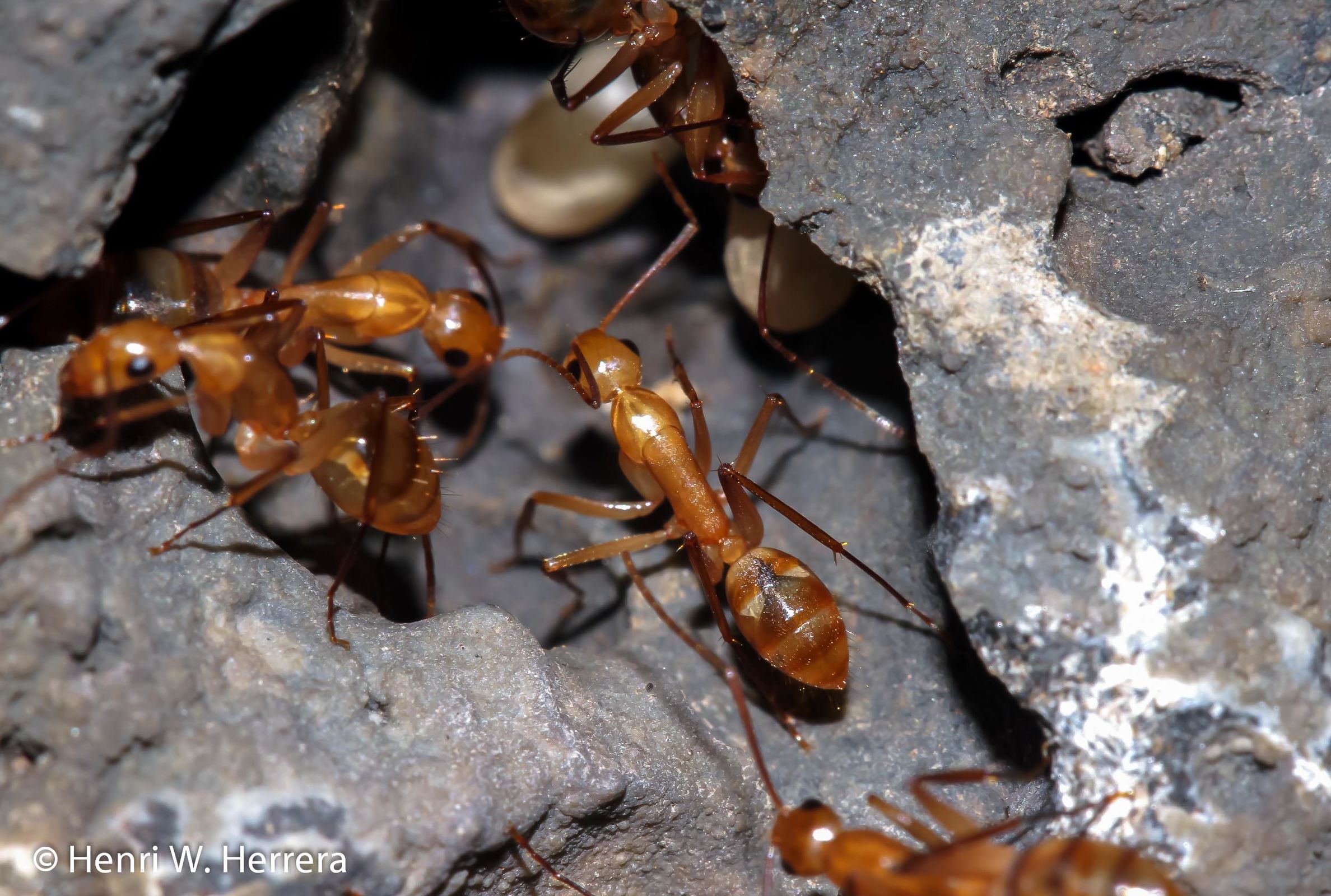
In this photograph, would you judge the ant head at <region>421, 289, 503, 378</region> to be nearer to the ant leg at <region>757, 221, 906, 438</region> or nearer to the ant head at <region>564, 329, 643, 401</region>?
the ant head at <region>564, 329, 643, 401</region>

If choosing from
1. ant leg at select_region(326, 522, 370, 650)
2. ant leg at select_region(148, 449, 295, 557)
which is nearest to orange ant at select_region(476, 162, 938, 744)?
ant leg at select_region(326, 522, 370, 650)

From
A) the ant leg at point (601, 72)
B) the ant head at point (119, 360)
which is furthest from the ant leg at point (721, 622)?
the ant head at point (119, 360)

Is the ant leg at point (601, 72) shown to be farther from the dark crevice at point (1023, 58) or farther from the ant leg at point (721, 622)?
the ant leg at point (721, 622)

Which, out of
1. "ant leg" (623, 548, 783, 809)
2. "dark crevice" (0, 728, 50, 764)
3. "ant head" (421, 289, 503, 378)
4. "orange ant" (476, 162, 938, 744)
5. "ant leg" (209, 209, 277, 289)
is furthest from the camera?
"ant head" (421, 289, 503, 378)

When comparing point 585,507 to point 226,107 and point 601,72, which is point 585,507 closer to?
point 601,72

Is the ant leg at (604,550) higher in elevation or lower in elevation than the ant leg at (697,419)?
lower

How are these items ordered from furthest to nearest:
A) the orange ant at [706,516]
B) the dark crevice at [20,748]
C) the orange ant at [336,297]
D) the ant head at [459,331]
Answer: the ant head at [459,331] < the orange ant at [336,297] < the orange ant at [706,516] < the dark crevice at [20,748]

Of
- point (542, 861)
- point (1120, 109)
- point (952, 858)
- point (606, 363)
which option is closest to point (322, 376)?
point (606, 363)
